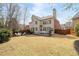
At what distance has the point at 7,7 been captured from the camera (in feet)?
10.6

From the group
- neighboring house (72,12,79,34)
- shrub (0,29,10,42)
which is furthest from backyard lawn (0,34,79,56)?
neighboring house (72,12,79,34)

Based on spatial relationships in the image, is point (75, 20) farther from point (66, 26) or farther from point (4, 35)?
point (4, 35)

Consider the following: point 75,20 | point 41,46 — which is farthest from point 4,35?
point 75,20

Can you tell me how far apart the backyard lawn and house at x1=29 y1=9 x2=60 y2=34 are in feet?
0.38

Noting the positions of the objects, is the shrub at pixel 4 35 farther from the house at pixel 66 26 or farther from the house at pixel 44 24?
the house at pixel 66 26

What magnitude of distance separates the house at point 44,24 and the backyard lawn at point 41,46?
4.5 inches

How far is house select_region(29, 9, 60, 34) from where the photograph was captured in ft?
10.7

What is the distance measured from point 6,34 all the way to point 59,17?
89 cm

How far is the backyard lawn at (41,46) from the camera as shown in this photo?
10.4ft

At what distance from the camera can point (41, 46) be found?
3227 mm

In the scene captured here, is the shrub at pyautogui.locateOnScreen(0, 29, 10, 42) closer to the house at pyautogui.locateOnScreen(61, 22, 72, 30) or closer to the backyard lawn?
the backyard lawn

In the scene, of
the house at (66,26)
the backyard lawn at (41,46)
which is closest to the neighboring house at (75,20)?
the house at (66,26)

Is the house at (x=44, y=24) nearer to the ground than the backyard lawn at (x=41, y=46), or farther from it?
farther from it

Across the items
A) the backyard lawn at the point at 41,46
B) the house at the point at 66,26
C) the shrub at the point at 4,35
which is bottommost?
the backyard lawn at the point at 41,46
